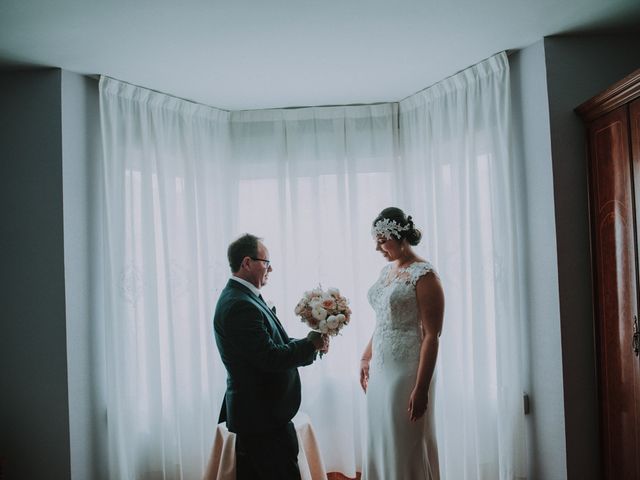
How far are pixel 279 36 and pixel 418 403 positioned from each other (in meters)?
2.02

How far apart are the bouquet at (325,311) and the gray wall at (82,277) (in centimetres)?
141

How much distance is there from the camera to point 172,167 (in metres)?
3.77

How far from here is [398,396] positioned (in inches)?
106

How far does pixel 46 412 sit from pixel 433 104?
3.18m


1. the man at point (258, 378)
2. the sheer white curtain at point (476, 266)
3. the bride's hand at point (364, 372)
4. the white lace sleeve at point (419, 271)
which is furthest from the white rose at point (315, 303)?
the sheer white curtain at point (476, 266)

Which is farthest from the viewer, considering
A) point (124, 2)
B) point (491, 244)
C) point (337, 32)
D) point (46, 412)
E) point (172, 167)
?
point (172, 167)

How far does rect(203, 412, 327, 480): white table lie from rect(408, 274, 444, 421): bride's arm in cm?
90

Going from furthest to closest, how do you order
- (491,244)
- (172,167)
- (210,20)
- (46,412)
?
(172,167) < (491,244) < (46,412) < (210,20)

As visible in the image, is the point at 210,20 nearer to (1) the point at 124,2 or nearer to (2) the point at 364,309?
(1) the point at 124,2

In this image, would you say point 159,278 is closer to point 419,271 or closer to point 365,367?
point 365,367

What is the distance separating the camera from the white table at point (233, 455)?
3076 millimetres

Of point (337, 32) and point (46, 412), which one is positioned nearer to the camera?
point (337, 32)

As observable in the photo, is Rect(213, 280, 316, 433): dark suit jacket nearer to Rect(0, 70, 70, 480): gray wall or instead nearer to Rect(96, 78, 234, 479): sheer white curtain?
Rect(96, 78, 234, 479): sheer white curtain

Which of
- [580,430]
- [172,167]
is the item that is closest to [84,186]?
[172,167]
